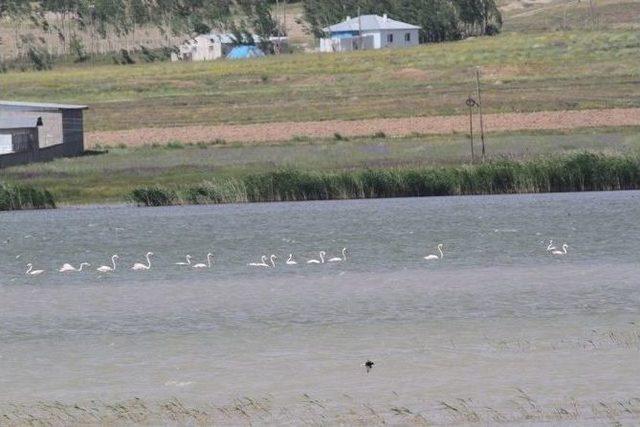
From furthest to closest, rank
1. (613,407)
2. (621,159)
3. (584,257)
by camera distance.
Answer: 1. (621,159)
2. (584,257)
3. (613,407)

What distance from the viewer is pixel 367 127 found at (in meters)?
104

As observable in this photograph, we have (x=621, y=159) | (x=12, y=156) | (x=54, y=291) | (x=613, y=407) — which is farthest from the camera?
(x=12, y=156)

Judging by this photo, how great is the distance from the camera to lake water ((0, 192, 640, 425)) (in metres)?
23.5

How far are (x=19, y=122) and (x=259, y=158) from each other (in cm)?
1601

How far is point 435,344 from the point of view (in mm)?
28547

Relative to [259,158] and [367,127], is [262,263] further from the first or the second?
[367,127]

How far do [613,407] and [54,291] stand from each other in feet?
68.0

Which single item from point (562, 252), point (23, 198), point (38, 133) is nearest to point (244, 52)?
point (38, 133)

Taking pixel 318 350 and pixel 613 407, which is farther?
pixel 318 350

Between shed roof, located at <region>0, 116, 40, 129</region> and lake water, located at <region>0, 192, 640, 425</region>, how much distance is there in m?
36.8

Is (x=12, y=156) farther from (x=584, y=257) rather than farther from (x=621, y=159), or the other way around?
(x=584, y=257)

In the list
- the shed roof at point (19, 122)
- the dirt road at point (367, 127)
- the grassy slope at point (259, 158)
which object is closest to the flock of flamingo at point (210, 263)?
the grassy slope at point (259, 158)

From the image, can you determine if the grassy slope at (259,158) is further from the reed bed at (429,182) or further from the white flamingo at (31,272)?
the white flamingo at (31,272)

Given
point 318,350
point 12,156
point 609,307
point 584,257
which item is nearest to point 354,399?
point 318,350
